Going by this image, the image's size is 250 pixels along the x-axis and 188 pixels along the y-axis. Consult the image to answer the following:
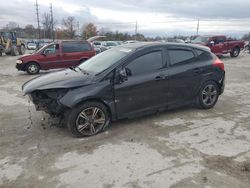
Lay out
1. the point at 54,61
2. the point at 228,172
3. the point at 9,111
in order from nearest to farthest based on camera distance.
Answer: the point at 228,172 < the point at 9,111 < the point at 54,61

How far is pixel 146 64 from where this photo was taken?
16.1ft

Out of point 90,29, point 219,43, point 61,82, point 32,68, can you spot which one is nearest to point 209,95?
point 61,82

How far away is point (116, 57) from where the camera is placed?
4902 mm

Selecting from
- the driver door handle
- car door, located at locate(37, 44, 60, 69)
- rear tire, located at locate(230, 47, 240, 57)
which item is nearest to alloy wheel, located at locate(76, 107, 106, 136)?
the driver door handle

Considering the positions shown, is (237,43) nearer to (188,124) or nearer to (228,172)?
(188,124)

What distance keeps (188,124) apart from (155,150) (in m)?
1.38

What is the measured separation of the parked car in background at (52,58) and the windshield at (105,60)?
748 cm

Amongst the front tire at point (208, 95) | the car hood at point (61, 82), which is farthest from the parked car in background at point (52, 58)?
the front tire at point (208, 95)

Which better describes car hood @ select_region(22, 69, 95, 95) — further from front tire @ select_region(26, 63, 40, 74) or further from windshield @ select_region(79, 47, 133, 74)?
front tire @ select_region(26, 63, 40, 74)

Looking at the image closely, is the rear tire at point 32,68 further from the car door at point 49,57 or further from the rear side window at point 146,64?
the rear side window at point 146,64

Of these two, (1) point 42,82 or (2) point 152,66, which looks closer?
(1) point 42,82

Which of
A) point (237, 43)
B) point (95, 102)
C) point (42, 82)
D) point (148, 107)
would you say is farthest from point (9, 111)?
point (237, 43)

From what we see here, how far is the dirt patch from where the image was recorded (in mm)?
3266

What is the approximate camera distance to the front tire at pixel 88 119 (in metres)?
4.29
